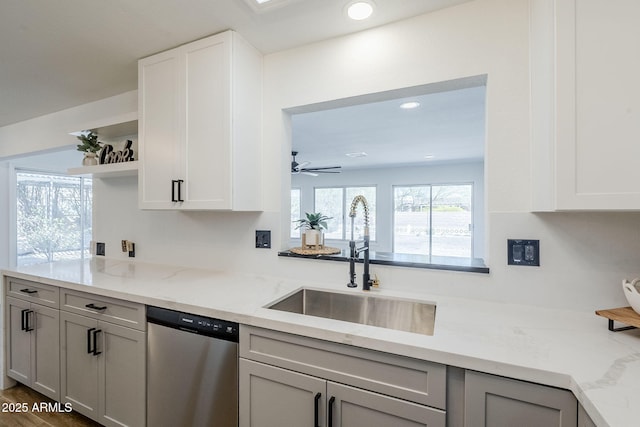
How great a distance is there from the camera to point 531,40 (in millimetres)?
1296

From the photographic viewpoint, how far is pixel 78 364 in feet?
5.61

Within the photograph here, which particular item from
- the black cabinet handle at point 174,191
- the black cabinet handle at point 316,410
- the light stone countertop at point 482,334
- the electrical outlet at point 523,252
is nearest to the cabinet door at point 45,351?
the light stone countertop at point 482,334

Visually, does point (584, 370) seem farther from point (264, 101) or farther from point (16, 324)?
point (16, 324)

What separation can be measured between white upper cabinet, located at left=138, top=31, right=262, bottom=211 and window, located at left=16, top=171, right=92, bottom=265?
12.2ft

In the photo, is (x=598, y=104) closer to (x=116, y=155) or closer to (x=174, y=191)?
(x=174, y=191)

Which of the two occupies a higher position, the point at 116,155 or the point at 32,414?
the point at 116,155

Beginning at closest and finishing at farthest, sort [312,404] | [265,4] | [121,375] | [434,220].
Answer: [312,404] → [265,4] → [121,375] → [434,220]

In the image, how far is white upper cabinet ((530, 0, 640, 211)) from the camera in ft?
3.05

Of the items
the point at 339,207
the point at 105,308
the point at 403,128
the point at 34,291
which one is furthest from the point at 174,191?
the point at 339,207

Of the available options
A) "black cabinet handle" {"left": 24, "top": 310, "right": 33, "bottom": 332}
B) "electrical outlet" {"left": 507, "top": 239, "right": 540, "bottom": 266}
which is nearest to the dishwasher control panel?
"black cabinet handle" {"left": 24, "top": 310, "right": 33, "bottom": 332}

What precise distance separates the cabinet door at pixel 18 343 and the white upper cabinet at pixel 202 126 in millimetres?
1160

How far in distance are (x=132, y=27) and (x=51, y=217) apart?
14.0 feet

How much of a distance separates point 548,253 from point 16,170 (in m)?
5.90

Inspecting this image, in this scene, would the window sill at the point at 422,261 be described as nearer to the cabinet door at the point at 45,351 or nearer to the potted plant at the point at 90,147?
the cabinet door at the point at 45,351
